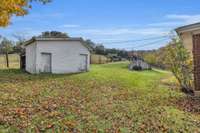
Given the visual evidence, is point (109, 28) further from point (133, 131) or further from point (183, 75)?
point (133, 131)

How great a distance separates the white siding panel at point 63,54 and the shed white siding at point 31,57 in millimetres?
772

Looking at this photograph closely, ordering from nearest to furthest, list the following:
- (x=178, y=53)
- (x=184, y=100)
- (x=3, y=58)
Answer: (x=184, y=100) < (x=178, y=53) < (x=3, y=58)

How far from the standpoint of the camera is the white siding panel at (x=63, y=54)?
2647cm

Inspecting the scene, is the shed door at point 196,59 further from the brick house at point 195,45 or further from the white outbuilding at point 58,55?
the white outbuilding at point 58,55

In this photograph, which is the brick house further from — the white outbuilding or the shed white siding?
the shed white siding

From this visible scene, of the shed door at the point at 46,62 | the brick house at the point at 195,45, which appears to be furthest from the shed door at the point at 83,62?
the brick house at the point at 195,45

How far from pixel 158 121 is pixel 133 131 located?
4.25 ft

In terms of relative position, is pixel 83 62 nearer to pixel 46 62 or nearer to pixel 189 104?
pixel 46 62

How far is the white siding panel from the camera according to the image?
86.8 feet

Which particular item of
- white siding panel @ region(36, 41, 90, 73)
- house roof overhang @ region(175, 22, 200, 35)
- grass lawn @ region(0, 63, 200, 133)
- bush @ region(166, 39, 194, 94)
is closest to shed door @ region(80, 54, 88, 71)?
white siding panel @ region(36, 41, 90, 73)

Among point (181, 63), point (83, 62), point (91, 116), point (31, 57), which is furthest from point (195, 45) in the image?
point (31, 57)

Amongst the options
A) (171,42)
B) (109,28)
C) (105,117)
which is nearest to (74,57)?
(171,42)

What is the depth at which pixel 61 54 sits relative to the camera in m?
27.0

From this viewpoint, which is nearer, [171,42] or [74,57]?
[171,42]
